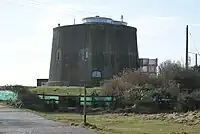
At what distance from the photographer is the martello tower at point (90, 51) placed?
256ft

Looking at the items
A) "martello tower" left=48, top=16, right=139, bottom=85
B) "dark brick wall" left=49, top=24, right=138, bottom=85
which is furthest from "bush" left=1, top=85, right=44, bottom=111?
"dark brick wall" left=49, top=24, right=138, bottom=85

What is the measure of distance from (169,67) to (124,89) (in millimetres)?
A: 8178

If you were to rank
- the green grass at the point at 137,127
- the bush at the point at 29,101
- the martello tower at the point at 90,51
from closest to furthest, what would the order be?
the green grass at the point at 137,127 → the bush at the point at 29,101 → the martello tower at the point at 90,51

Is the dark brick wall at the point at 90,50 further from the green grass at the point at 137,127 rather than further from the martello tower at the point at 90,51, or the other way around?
the green grass at the point at 137,127

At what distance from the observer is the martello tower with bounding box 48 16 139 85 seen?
256 feet

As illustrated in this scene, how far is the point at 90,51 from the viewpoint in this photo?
78.4 m

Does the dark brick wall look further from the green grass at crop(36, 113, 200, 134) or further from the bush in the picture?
the green grass at crop(36, 113, 200, 134)

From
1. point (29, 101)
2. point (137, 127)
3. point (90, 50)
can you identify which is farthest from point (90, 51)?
point (137, 127)

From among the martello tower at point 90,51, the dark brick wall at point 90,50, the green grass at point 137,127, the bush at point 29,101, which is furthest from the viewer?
the dark brick wall at point 90,50

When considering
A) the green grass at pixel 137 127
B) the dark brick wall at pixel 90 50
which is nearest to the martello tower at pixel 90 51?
the dark brick wall at pixel 90 50

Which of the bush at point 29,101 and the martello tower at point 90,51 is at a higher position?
the martello tower at point 90,51

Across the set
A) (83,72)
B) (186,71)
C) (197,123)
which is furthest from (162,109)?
(83,72)

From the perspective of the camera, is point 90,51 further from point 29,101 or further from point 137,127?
point 137,127

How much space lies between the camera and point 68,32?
79.5m
